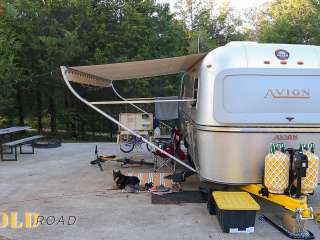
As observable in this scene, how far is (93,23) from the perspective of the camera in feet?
55.6

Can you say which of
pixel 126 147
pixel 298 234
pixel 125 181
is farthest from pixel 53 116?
pixel 298 234

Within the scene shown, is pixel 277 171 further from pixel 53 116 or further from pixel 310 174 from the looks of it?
pixel 53 116

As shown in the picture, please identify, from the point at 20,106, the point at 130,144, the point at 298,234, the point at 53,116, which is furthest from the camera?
the point at 53,116

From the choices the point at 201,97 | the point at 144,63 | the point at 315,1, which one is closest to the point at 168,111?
the point at 144,63

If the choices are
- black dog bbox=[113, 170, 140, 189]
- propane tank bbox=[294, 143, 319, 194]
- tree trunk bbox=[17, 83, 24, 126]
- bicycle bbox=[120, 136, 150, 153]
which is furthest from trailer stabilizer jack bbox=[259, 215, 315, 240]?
tree trunk bbox=[17, 83, 24, 126]

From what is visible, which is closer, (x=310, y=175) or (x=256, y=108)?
(x=310, y=175)

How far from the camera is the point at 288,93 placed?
19.0ft

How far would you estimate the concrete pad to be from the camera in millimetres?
5230

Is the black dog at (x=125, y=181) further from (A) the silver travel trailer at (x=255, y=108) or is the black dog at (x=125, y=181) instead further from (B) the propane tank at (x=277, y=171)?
(B) the propane tank at (x=277, y=171)

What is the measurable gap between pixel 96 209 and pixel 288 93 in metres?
3.37

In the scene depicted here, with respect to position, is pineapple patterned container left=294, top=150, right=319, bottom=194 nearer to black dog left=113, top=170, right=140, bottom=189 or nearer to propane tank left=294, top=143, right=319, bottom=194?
propane tank left=294, top=143, right=319, bottom=194

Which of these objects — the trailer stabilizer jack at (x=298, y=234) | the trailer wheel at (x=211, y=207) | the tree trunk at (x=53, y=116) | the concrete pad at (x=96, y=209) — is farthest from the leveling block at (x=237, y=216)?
the tree trunk at (x=53, y=116)

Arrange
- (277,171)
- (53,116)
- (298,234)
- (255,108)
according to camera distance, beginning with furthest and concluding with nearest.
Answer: (53,116) < (255,108) < (277,171) < (298,234)

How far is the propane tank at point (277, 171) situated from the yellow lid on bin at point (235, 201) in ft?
1.23
